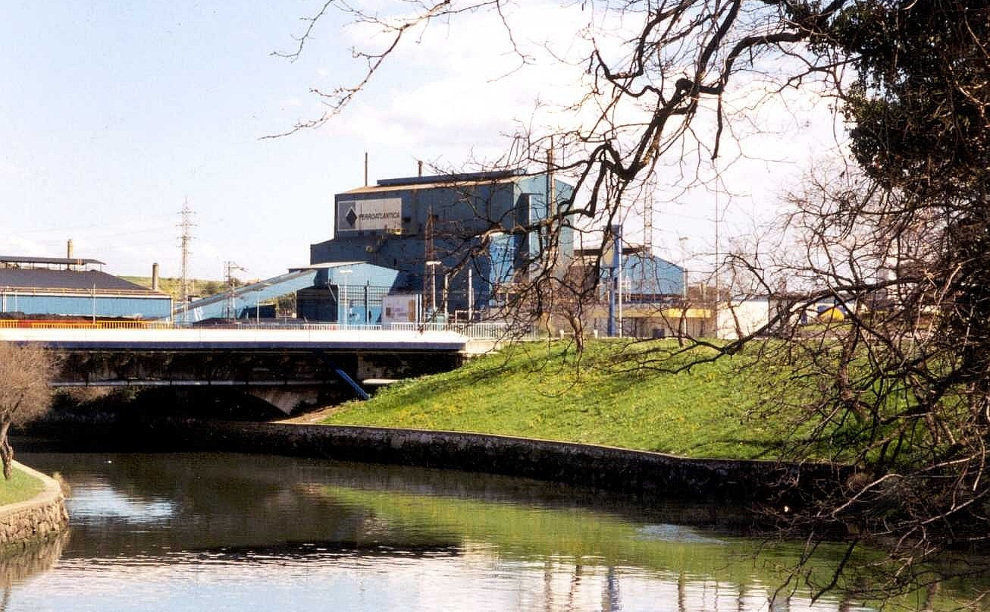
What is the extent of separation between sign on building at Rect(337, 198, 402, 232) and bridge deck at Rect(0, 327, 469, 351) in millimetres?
23297

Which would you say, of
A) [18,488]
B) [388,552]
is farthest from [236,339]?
[388,552]

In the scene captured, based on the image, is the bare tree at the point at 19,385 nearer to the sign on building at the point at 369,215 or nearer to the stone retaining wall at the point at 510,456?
the stone retaining wall at the point at 510,456

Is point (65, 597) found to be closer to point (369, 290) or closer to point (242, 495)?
point (242, 495)

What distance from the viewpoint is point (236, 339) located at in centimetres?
4353

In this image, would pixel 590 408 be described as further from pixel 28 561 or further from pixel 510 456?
pixel 28 561

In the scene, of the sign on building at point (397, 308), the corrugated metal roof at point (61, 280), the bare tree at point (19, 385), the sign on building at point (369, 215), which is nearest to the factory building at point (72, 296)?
the corrugated metal roof at point (61, 280)

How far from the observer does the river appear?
1877 cm

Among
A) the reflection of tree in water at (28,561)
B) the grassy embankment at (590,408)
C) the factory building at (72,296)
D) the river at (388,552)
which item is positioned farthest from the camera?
the factory building at (72,296)

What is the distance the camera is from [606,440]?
36031mm

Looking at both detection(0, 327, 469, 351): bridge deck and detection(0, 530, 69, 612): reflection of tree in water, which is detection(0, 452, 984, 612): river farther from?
detection(0, 327, 469, 351): bridge deck

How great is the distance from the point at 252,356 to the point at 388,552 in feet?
81.3

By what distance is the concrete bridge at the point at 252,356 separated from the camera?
136 ft

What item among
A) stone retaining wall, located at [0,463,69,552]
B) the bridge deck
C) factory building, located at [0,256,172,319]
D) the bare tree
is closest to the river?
stone retaining wall, located at [0,463,69,552]

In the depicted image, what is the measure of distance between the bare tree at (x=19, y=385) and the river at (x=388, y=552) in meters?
2.26
